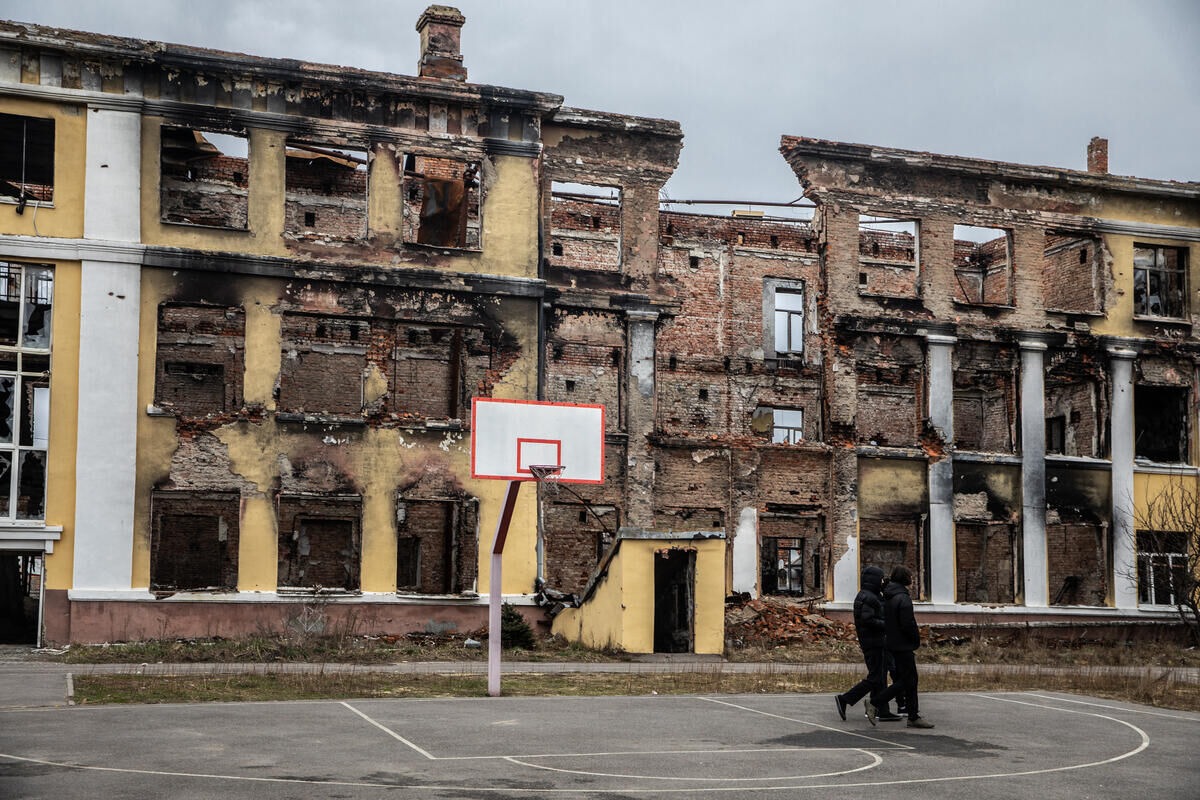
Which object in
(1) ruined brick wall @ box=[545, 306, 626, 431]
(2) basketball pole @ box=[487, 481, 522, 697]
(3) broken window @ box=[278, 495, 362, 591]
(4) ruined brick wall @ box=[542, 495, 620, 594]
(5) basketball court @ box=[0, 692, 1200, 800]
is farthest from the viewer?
(4) ruined brick wall @ box=[542, 495, 620, 594]

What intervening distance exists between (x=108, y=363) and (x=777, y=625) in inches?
542

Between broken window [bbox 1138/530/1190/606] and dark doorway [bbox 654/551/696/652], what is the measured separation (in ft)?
44.2

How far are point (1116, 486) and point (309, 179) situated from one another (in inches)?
812

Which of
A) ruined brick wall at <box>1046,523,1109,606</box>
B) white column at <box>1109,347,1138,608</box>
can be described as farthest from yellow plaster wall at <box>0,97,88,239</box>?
white column at <box>1109,347,1138,608</box>

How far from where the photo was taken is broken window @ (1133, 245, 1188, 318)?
33.4 meters

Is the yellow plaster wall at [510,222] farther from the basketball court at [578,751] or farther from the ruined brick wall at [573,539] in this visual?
the basketball court at [578,751]

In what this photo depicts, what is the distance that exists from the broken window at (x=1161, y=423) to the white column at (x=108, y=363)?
22.9 meters

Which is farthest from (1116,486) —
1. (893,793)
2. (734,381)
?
(893,793)

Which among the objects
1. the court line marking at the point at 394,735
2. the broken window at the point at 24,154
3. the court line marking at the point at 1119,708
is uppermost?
the broken window at the point at 24,154

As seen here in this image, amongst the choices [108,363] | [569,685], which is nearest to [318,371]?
[108,363]

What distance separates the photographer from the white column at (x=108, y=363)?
24.4m

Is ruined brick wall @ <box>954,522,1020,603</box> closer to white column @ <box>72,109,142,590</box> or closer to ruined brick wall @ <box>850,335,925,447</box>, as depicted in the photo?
ruined brick wall @ <box>850,335,925,447</box>

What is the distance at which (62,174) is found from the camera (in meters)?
24.9

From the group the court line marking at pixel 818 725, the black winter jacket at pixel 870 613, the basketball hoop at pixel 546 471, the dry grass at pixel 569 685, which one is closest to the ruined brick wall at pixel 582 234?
the dry grass at pixel 569 685
